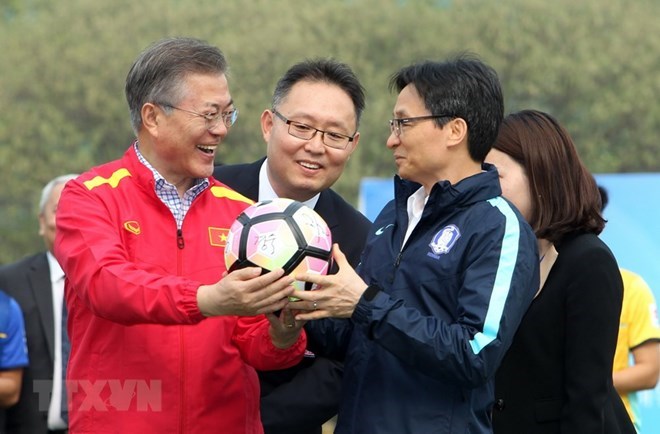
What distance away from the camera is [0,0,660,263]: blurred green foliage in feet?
116

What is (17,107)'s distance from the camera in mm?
36844

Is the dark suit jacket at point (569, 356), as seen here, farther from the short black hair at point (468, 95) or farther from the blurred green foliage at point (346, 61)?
the blurred green foliage at point (346, 61)

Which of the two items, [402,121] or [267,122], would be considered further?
[267,122]

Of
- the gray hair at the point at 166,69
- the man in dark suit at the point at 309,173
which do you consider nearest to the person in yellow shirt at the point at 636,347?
the man in dark suit at the point at 309,173

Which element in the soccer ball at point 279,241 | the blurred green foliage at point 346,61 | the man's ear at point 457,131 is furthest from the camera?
the blurred green foliage at point 346,61

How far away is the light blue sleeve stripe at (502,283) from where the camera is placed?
4457mm

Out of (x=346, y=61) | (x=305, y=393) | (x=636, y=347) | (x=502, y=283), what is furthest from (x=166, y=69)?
(x=346, y=61)

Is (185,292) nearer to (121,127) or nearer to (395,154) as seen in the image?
(395,154)

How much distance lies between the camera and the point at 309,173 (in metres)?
5.95

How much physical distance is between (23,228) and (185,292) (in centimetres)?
3323

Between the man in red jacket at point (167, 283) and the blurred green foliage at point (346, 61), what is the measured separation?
94.5 feet

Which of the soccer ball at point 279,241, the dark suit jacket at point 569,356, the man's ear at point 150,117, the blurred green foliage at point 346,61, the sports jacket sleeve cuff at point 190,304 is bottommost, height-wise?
the blurred green foliage at point 346,61

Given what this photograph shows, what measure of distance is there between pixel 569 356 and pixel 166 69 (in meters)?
2.39

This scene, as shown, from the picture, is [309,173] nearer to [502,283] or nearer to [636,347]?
[502,283]
